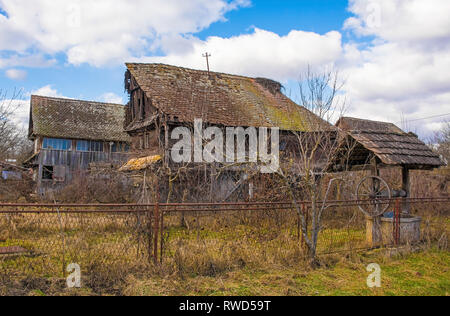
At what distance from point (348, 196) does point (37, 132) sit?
2103 centimetres

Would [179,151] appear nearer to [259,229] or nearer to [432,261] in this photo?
[259,229]

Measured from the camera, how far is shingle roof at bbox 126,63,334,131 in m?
18.6

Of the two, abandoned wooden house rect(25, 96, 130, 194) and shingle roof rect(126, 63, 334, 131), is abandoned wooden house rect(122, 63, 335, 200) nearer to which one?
shingle roof rect(126, 63, 334, 131)

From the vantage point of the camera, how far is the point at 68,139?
27391mm

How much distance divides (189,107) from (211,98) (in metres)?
2.24

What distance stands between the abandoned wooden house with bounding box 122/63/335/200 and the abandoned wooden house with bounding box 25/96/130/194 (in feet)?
16.1

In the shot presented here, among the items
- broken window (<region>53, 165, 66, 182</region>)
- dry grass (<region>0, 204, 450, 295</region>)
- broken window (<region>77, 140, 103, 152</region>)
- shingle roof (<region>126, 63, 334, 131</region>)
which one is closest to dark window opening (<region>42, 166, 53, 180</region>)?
broken window (<region>53, 165, 66, 182</region>)

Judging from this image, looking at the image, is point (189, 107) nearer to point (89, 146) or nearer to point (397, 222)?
point (397, 222)

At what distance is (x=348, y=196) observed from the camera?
18.8 metres

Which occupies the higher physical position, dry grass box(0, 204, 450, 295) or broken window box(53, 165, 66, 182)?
broken window box(53, 165, 66, 182)

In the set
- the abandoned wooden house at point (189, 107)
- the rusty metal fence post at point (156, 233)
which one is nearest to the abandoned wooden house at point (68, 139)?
the abandoned wooden house at point (189, 107)

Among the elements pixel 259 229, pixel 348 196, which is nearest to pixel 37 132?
pixel 348 196

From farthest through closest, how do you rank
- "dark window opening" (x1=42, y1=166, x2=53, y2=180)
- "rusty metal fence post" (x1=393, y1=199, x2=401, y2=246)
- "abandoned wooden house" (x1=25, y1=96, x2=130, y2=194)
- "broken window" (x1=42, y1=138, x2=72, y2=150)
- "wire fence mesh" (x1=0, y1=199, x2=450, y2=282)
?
"dark window opening" (x1=42, y1=166, x2=53, y2=180)
"broken window" (x1=42, y1=138, x2=72, y2=150)
"abandoned wooden house" (x1=25, y1=96, x2=130, y2=194)
"rusty metal fence post" (x1=393, y1=199, x2=401, y2=246)
"wire fence mesh" (x1=0, y1=199, x2=450, y2=282)

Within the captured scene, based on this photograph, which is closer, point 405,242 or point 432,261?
point 432,261
